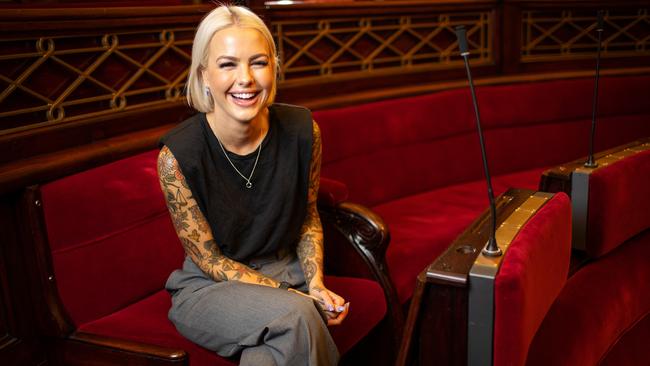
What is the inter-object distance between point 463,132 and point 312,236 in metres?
1.61

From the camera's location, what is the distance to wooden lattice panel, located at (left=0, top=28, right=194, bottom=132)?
2.03 metres

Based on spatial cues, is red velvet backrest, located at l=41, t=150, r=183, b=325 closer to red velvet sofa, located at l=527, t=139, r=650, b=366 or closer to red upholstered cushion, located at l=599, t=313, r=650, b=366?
red velvet sofa, located at l=527, t=139, r=650, b=366

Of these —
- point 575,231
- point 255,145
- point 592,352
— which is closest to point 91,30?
point 255,145

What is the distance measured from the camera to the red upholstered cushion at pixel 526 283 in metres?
1.19

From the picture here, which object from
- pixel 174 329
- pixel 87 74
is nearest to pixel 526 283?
pixel 174 329

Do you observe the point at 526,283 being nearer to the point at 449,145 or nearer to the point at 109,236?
the point at 109,236

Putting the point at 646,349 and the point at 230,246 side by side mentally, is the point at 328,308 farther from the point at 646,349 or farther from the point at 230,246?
the point at 646,349

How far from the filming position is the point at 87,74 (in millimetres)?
2213

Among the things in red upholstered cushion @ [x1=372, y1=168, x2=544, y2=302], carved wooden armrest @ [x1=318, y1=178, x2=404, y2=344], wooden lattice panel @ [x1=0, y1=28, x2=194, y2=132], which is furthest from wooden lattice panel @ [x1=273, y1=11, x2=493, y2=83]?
carved wooden armrest @ [x1=318, y1=178, x2=404, y2=344]

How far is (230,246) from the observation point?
1807 mm

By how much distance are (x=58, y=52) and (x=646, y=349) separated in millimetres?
1917

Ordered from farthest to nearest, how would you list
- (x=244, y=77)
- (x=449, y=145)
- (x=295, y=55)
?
(x=449, y=145), (x=295, y=55), (x=244, y=77)

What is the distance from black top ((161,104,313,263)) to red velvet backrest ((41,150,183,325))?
0.29 metres

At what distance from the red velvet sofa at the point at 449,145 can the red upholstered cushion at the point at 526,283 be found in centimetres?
89
